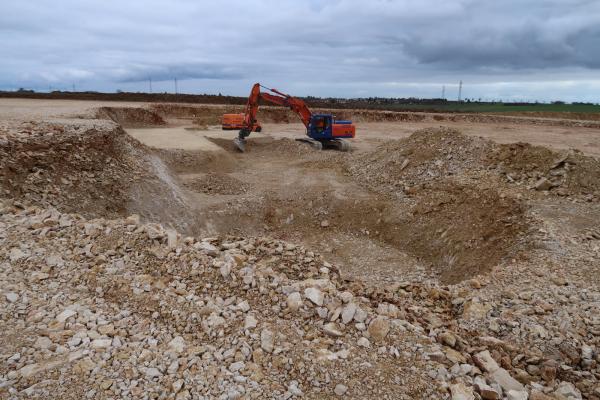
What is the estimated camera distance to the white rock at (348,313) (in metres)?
4.44

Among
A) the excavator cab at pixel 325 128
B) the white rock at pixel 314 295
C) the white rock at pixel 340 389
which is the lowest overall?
the white rock at pixel 340 389

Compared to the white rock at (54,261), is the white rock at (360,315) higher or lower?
lower

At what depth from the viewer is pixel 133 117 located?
26.9m

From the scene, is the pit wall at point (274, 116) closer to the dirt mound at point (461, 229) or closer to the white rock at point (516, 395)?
the dirt mound at point (461, 229)

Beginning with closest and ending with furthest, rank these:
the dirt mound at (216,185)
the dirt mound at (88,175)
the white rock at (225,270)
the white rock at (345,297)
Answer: the white rock at (345,297), the white rock at (225,270), the dirt mound at (88,175), the dirt mound at (216,185)

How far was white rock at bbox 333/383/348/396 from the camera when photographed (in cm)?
363

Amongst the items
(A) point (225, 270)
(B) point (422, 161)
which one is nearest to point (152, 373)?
(A) point (225, 270)

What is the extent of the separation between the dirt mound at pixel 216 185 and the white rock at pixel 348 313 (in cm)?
844

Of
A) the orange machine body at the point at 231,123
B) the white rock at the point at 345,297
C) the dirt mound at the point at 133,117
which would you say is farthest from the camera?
the dirt mound at the point at 133,117

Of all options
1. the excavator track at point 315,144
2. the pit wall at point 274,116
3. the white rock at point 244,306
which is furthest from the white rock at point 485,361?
the pit wall at point 274,116

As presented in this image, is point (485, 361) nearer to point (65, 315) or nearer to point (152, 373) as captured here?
point (152, 373)

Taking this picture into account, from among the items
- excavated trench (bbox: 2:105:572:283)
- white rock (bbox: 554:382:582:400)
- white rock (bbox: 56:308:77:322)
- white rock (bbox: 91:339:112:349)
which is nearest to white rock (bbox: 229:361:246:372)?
white rock (bbox: 91:339:112:349)

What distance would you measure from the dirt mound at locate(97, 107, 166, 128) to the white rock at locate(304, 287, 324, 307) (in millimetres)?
23790

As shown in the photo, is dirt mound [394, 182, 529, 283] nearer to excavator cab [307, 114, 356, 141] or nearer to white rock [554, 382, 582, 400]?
white rock [554, 382, 582, 400]
